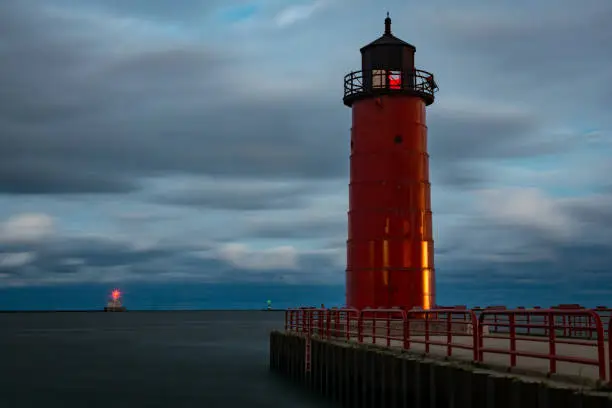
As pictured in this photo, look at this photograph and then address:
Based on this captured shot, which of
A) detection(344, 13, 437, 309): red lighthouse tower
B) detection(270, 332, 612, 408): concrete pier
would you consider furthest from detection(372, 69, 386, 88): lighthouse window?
detection(270, 332, 612, 408): concrete pier

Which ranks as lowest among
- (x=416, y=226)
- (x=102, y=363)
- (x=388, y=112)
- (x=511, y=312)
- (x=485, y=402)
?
(x=102, y=363)

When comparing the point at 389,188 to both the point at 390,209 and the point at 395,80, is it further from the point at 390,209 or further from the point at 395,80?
the point at 395,80

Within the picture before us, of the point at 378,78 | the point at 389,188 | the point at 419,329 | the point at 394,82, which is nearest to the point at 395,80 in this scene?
the point at 394,82

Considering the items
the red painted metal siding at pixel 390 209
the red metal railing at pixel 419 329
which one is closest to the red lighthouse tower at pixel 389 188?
the red painted metal siding at pixel 390 209

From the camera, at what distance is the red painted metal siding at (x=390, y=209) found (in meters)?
27.2

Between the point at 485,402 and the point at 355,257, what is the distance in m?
16.1

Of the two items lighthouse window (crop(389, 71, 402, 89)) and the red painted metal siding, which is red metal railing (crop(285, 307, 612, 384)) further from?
lighthouse window (crop(389, 71, 402, 89))

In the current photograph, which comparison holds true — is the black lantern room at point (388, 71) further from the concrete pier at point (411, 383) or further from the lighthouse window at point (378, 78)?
the concrete pier at point (411, 383)

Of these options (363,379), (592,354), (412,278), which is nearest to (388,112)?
(412,278)

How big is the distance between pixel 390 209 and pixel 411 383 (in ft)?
42.3

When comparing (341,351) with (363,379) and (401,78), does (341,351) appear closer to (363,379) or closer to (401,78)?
(363,379)

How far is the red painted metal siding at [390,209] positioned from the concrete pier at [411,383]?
3.46 metres

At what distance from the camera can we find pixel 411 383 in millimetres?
14859

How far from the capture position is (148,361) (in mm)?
49344
